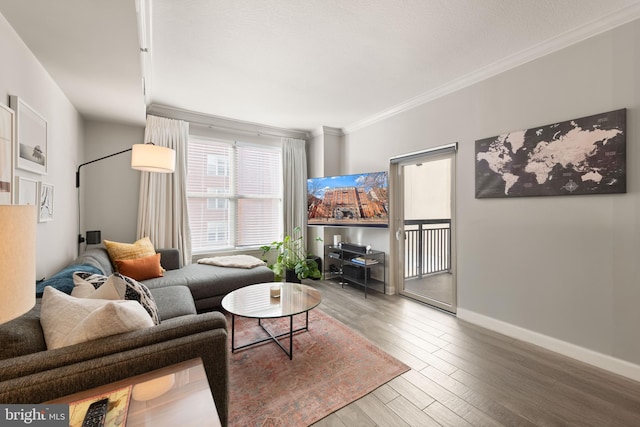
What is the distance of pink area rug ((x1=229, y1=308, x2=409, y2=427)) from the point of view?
1.61 meters

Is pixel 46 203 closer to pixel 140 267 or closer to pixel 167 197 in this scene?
pixel 140 267

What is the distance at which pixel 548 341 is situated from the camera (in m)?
2.27

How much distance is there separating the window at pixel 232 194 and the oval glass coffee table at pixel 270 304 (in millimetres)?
1755

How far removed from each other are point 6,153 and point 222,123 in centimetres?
283

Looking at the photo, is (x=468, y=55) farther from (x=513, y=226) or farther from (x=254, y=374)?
(x=254, y=374)

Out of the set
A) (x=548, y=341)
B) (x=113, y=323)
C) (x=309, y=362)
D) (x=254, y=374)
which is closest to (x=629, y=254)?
(x=548, y=341)

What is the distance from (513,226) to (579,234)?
465mm

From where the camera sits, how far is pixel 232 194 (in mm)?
4254

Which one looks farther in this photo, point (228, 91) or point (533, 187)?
point (228, 91)

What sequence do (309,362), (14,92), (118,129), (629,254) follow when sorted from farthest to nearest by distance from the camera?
(118,129)
(309,362)
(629,254)
(14,92)

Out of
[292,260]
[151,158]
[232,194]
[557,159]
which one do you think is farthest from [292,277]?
[557,159]

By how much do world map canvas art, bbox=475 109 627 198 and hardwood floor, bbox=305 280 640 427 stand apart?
1.40m

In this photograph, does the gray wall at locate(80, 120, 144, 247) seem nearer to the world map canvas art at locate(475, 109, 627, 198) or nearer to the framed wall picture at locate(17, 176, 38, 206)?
the framed wall picture at locate(17, 176, 38, 206)

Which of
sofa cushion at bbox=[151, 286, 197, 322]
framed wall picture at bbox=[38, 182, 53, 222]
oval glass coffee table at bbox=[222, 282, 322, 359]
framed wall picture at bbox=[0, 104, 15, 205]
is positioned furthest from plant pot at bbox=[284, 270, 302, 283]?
framed wall picture at bbox=[0, 104, 15, 205]
